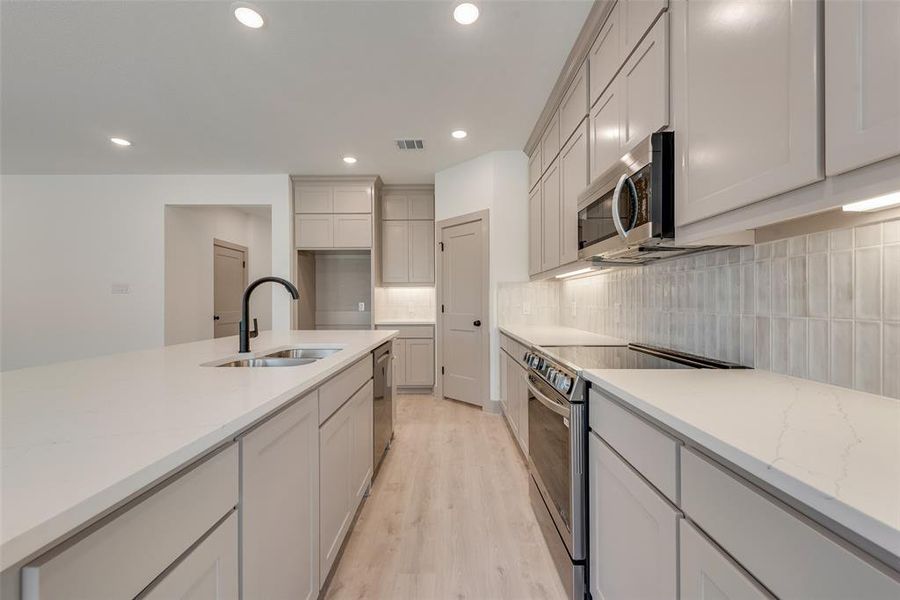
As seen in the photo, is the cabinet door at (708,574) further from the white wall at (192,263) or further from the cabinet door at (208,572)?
the white wall at (192,263)

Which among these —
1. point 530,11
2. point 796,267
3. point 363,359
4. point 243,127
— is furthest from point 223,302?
point 796,267

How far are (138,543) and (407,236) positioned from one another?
4.46 meters

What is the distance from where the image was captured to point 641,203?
52.5 inches

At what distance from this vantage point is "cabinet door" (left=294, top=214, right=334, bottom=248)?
4508 mm

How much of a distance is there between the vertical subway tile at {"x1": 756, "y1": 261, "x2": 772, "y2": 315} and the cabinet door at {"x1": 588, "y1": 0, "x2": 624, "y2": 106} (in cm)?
109

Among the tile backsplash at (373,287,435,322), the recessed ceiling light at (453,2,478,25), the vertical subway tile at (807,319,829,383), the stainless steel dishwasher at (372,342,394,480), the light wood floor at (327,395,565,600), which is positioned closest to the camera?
the vertical subway tile at (807,319,829,383)

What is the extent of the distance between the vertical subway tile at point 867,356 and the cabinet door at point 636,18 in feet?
3.97

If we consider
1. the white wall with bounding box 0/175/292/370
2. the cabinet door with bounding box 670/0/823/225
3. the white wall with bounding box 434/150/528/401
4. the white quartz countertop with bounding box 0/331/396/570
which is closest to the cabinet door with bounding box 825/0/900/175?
the cabinet door with bounding box 670/0/823/225

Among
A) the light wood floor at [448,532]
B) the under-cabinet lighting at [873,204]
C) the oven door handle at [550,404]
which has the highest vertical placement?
the under-cabinet lighting at [873,204]

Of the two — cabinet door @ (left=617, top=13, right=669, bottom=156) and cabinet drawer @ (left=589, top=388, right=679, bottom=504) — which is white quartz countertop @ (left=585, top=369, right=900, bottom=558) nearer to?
cabinet drawer @ (left=589, top=388, right=679, bottom=504)

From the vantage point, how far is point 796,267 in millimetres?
1113

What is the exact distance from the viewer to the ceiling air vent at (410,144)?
11.6 feet

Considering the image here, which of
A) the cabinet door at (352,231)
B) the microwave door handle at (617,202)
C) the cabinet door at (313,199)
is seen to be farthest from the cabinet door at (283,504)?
the cabinet door at (313,199)

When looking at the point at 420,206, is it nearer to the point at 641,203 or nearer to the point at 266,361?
the point at 266,361
